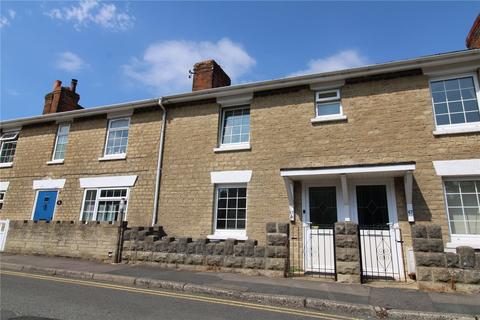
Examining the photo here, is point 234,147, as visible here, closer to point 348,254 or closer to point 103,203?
point 348,254

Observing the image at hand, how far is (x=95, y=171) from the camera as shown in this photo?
13617 mm

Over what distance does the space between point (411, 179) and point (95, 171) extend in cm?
1156

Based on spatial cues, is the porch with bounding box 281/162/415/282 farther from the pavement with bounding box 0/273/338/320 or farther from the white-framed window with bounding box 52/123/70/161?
the white-framed window with bounding box 52/123/70/161

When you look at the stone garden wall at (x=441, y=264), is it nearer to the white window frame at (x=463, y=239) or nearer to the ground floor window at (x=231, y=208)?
the white window frame at (x=463, y=239)

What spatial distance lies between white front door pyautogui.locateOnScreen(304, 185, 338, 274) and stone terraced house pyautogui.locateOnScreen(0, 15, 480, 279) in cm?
3

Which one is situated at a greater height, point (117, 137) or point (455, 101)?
point (117, 137)

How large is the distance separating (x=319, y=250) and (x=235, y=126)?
5.23 meters

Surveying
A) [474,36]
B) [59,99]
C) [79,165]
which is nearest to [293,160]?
[474,36]

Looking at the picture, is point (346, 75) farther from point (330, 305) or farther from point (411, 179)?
point (330, 305)

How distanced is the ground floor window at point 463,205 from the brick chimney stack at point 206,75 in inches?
349

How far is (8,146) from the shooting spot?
54.7ft

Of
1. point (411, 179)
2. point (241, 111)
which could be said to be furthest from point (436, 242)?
point (241, 111)

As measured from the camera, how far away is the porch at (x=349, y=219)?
8141mm

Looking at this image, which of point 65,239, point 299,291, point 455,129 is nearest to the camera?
point 299,291
